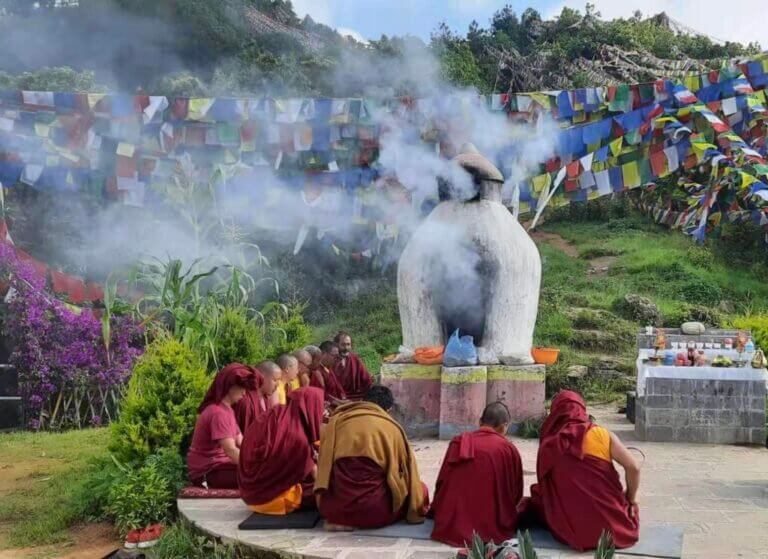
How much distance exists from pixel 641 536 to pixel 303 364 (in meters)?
4.67

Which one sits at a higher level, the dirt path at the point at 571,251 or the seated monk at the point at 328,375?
the dirt path at the point at 571,251

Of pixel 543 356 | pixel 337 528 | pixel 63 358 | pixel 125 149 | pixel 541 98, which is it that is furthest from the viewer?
pixel 125 149

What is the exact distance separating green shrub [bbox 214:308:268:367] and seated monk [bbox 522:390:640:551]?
470 centimetres

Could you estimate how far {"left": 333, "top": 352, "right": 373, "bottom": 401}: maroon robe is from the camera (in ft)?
31.7

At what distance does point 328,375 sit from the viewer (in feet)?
31.4

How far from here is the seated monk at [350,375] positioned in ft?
31.7

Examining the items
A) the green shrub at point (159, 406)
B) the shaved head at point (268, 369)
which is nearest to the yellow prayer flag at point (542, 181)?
the shaved head at point (268, 369)

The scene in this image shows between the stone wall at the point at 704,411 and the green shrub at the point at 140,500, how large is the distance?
5421 millimetres

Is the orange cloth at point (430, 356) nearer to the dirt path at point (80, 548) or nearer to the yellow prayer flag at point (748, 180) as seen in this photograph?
the dirt path at point (80, 548)

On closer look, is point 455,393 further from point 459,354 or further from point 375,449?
point 375,449

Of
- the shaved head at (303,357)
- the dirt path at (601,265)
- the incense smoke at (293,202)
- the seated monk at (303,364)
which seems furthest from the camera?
the dirt path at (601,265)

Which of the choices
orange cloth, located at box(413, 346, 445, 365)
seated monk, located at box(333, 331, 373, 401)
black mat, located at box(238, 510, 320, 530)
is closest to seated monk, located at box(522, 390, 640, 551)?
black mat, located at box(238, 510, 320, 530)

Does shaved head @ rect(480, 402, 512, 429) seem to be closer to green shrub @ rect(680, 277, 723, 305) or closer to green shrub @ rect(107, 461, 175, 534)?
green shrub @ rect(107, 461, 175, 534)

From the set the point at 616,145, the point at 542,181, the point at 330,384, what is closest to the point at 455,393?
the point at 330,384
